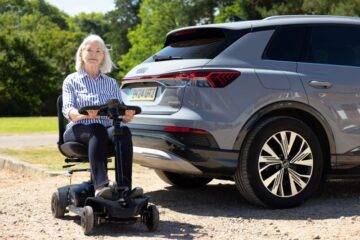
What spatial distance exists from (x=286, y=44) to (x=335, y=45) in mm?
591

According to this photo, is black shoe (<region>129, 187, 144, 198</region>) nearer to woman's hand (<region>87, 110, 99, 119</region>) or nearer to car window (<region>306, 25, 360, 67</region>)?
woman's hand (<region>87, 110, 99, 119</region>)

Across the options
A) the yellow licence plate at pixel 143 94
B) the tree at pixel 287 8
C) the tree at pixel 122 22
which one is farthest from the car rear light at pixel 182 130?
the tree at pixel 122 22

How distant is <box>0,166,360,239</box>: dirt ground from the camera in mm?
5281

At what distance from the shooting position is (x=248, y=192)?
6172mm

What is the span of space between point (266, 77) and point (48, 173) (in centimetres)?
382

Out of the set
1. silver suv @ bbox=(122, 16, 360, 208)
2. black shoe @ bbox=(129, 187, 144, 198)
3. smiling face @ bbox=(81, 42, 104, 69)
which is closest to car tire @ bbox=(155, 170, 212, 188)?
silver suv @ bbox=(122, 16, 360, 208)

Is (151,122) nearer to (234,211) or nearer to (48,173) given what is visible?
(234,211)

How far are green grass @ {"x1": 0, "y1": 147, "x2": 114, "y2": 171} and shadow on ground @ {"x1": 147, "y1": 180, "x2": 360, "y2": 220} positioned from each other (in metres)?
2.22

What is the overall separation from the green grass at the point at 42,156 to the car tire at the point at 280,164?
11.8ft

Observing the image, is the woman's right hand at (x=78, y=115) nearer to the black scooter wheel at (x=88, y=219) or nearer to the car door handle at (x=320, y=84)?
the black scooter wheel at (x=88, y=219)

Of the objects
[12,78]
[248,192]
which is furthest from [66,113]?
[12,78]

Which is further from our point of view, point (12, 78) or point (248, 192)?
point (12, 78)

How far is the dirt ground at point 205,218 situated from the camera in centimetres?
528

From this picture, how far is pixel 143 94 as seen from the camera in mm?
6660
